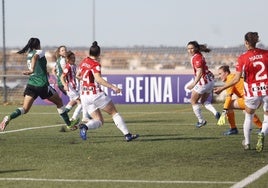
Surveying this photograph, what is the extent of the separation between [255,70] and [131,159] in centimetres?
276

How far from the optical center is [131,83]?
3300cm

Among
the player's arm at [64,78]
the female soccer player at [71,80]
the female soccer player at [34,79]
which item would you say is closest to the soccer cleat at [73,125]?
the female soccer player at [34,79]

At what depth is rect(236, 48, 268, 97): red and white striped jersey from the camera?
13.5m


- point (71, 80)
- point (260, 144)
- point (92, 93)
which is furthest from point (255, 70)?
point (71, 80)

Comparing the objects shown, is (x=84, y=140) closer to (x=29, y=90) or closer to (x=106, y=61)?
(x=29, y=90)

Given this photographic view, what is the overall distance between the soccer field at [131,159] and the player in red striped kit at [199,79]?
1.49ft

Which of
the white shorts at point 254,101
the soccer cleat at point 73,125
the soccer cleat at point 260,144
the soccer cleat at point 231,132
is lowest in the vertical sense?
the soccer cleat at point 73,125

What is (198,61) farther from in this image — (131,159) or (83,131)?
(131,159)

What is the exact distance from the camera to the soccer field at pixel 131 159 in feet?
33.3

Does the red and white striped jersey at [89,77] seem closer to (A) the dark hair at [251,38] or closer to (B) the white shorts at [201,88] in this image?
(A) the dark hair at [251,38]

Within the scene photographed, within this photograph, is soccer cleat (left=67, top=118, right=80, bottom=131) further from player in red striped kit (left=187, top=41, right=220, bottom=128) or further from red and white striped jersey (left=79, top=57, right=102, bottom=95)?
red and white striped jersey (left=79, top=57, right=102, bottom=95)

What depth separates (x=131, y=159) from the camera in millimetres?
12461

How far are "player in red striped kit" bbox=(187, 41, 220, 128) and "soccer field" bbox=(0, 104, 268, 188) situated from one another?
453 mm

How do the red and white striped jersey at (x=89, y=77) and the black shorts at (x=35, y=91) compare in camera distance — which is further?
the black shorts at (x=35, y=91)
